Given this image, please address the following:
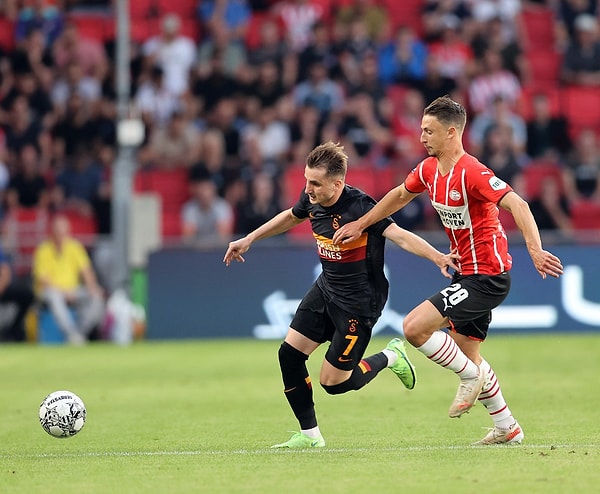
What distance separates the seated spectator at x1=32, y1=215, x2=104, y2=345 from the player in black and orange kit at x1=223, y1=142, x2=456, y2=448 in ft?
35.9

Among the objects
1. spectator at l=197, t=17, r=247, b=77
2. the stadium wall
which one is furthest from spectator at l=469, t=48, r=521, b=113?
the stadium wall

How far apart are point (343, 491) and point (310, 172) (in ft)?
8.34

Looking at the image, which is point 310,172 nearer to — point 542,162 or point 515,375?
point 515,375

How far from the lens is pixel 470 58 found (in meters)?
22.5

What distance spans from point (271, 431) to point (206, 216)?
10.6 metres

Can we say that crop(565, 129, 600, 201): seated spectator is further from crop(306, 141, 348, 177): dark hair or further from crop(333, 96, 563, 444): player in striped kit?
crop(306, 141, 348, 177): dark hair

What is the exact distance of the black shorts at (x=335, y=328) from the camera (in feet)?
27.3

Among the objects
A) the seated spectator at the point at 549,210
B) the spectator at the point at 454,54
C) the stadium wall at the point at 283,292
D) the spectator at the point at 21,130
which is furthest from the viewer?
the spectator at the point at 454,54

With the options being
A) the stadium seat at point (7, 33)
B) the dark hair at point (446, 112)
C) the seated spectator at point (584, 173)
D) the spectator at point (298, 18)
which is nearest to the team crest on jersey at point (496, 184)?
the dark hair at point (446, 112)

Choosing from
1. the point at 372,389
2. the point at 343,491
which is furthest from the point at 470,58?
the point at 343,491

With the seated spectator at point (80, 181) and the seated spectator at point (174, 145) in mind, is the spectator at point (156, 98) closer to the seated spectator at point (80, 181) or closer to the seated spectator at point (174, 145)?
the seated spectator at point (174, 145)

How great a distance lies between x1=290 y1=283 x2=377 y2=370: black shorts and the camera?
8.34m

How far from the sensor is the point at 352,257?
8.45 meters

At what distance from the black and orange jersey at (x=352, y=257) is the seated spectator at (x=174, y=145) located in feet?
41.5
